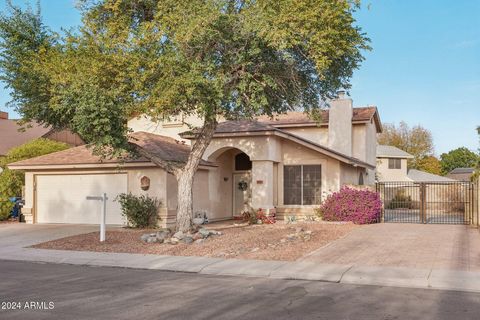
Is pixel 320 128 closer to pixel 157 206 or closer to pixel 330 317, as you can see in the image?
pixel 157 206

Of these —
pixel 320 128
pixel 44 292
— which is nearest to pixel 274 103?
pixel 44 292

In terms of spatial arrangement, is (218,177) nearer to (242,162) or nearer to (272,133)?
(242,162)

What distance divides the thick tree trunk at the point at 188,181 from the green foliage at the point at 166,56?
3.31 ft

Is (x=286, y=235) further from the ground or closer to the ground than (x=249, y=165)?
closer to the ground

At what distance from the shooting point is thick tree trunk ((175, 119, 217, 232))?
1650 cm

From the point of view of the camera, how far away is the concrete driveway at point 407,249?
476 inches

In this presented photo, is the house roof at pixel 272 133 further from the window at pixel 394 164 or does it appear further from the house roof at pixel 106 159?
the window at pixel 394 164

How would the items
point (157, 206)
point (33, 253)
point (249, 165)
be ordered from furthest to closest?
1. point (249, 165)
2. point (157, 206)
3. point (33, 253)

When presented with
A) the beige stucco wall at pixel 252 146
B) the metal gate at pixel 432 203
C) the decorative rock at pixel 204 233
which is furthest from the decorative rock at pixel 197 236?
the metal gate at pixel 432 203

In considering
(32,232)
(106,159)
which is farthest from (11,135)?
(32,232)

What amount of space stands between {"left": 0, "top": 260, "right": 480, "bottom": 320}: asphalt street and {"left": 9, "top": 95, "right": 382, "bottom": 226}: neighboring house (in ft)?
33.1

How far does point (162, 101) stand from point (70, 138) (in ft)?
96.6

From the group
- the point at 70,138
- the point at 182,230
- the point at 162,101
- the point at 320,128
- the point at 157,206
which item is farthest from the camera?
the point at 70,138

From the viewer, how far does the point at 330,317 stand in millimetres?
7348
